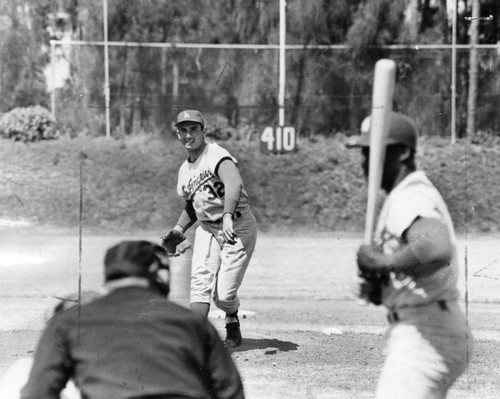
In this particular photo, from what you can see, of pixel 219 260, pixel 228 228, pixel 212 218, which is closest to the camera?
pixel 228 228

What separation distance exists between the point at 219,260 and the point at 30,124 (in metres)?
2.99

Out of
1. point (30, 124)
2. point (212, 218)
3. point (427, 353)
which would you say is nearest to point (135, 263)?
point (427, 353)

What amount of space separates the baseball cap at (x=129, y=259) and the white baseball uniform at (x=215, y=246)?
293 centimetres

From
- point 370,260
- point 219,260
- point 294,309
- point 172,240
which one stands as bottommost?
point 294,309

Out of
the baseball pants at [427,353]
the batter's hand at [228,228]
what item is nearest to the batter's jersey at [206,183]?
the batter's hand at [228,228]

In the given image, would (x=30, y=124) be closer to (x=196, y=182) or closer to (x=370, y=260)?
(x=196, y=182)

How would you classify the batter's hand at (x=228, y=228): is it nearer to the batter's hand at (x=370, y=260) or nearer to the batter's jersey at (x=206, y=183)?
the batter's jersey at (x=206, y=183)

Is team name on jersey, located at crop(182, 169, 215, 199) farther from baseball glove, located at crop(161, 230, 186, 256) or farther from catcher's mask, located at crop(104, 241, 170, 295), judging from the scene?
catcher's mask, located at crop(104, 241, 170, 295)

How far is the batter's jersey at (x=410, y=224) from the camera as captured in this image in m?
3.25

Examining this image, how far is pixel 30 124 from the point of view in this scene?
27.5 ft

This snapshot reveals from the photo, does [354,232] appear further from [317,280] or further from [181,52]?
[181,52]

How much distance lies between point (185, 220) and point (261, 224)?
4704 mm

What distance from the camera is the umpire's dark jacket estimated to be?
8.46 feet

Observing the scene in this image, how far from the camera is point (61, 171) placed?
9695 millimetres
